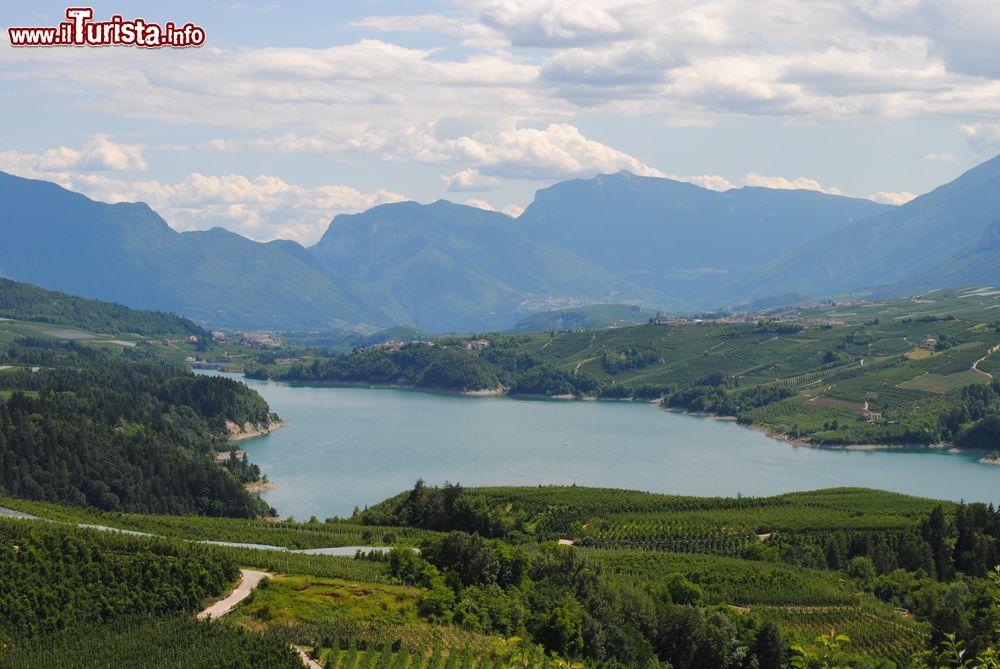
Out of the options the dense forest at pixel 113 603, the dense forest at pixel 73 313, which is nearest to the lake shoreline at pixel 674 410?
the dense forest at pixel 73 313

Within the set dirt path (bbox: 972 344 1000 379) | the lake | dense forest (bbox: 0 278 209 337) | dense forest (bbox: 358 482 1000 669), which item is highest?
dense forest (bbox: 0 278 209 337)

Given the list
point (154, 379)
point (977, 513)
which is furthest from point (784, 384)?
point (977, 513)

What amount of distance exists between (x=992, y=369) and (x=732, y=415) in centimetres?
2406

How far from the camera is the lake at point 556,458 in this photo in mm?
77500

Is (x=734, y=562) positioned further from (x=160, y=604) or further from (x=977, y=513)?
(x=160, y=604)

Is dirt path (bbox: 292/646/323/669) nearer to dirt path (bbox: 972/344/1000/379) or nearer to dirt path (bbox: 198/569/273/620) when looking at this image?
dirt path (bbox: 198/569/273/620)

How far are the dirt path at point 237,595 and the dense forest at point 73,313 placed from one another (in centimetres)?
14665

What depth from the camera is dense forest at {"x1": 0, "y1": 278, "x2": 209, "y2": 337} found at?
577 feet

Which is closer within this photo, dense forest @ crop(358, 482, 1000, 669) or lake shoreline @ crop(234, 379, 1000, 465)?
dense forest @ crop(358, 482, 1000, 669)

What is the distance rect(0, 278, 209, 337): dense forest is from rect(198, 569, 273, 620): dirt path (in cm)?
14665

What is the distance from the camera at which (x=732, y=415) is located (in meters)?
120

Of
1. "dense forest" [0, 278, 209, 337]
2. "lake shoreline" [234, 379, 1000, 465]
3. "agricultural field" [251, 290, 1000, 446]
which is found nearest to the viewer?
"lake shoreline" [234, 379, 1000, 465]

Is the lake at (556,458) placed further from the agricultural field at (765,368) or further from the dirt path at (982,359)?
the dirt path at (982,359)

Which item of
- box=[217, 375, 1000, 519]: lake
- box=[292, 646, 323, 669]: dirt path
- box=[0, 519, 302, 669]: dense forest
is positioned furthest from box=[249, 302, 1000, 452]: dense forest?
box=[292, 646, 323, 669]: dirt path
